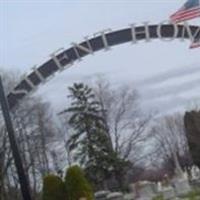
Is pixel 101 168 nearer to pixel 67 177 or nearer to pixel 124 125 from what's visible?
pixel 124 125

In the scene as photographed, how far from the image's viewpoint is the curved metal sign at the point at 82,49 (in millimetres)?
26314

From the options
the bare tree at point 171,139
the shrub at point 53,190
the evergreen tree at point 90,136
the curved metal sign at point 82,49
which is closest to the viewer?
the shrub at point 53,190

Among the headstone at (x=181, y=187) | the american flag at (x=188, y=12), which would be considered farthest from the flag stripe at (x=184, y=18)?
the headstone at (x=181, y=187)

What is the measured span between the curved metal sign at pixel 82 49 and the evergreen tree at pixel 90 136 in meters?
38.1

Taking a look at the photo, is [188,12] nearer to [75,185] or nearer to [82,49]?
[82,49]

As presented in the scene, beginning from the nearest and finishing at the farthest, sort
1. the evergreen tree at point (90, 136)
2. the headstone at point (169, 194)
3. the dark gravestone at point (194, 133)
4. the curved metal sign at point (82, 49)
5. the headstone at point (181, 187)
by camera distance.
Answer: the curved metal sign at point (82, 49) → the dark gravestone at point (194, 133) → the headstone at point (169, 194) → the headstone at point (181, 187) → the evergreen tree at point (90, 136)

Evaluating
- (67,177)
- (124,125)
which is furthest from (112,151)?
(67,177)

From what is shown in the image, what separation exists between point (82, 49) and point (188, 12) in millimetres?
4174

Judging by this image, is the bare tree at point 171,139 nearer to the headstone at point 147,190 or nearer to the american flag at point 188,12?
the headstone at point 147,190

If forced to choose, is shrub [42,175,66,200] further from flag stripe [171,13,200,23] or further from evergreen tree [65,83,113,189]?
evergreen tree [65,83,113,189]

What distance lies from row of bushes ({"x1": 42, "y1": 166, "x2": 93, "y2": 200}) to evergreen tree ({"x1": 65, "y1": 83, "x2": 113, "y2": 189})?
149ft

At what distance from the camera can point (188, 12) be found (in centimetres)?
2680

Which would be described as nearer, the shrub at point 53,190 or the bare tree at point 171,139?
the shrub at point 53,190

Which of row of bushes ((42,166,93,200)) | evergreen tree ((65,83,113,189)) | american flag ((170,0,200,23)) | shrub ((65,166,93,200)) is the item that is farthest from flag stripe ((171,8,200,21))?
evergreen tree ((65,83,113,189))
